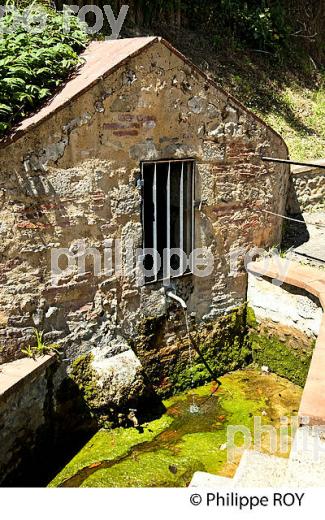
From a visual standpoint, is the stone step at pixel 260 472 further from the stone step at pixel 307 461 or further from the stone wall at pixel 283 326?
the stone wall at pixel 283 326

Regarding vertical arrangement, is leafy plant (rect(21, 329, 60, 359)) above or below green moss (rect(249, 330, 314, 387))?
above

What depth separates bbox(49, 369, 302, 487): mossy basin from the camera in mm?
4742

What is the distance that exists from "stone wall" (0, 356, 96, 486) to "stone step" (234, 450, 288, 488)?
214cm

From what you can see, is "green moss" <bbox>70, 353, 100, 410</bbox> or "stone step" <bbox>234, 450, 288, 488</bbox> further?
"green moss" <bbox>70, 353, 100, 410</bbox>

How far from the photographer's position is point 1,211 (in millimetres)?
4320

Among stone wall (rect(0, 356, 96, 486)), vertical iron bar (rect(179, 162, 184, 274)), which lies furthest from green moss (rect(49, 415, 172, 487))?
vertical iron bar (rect(179, 162, 184, 274))

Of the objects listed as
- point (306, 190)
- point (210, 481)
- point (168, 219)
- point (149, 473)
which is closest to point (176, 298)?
point (168, 219)

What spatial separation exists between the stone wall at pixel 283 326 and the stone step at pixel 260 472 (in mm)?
2819

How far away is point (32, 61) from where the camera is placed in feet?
15.9

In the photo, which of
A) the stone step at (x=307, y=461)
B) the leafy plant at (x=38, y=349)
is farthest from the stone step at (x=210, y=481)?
the leafy plant at (x=38, y=349)

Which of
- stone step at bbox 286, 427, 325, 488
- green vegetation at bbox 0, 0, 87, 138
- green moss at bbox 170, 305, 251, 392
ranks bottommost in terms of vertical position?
green moss at bbox 170, 305, 251, 392

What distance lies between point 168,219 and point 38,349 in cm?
205

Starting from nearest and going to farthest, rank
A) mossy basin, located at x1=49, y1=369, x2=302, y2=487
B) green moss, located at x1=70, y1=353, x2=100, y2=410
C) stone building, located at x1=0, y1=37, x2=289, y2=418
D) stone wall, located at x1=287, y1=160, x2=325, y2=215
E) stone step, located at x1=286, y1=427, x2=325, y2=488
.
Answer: stone step, located at x1=286, y1=427, x2=325, y2=488, stone building, located at x1=0, y1=37, x2=289, y2=418, mossy basin, located at x1=49, y1=369, x2=302, y2=487, green moss, located at x1=70, y1=353, x2=100, y2=410, stone wall, located at x1=287, y1=160, x2=325, y2=215

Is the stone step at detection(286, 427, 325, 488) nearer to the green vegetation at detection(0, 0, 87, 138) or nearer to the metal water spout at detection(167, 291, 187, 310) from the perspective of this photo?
the metal water spout at detection(167, 291, 187, 310)
